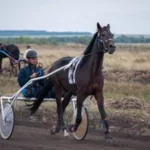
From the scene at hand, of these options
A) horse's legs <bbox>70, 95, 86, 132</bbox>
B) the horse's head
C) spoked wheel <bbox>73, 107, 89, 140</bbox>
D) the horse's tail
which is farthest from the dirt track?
the horse's head

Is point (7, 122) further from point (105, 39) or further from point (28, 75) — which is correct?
point (105, 39)

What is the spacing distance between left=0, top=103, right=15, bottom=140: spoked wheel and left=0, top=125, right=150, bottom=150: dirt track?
0.41ft

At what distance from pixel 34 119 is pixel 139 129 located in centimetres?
287

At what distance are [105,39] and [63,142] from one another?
6.78 feet

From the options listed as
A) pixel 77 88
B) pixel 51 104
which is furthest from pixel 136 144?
pixel 51 104

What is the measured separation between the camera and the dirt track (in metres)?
10.8

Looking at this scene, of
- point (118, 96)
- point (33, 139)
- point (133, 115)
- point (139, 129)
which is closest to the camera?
point (33, 139)

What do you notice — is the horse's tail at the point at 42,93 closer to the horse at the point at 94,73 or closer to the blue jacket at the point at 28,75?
the blue jacket at the point at 28,75

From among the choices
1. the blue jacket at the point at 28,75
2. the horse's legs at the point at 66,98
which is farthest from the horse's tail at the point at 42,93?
the horse's legs at the point at 66,98

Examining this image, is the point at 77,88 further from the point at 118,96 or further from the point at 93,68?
the point at 118,96

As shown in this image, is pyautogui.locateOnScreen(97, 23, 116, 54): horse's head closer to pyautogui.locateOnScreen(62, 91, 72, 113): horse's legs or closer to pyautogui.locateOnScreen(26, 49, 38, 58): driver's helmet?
pyautogui.locateOnScreen(62, 91, 72, 113): horse's legs

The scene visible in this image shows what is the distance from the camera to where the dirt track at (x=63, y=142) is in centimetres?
1084

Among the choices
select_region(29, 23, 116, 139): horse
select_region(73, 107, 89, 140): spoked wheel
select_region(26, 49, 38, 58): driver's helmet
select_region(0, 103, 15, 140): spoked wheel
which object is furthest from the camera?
select_region(26, 49, 38, 58): driver's helmet

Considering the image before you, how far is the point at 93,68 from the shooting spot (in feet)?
36.8
